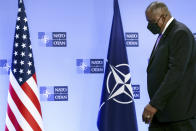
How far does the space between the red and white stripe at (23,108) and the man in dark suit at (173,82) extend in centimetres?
163

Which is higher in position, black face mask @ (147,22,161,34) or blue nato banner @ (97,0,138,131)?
black face mask @ (147,22,161,34)

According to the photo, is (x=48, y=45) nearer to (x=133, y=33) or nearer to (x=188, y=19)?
(x=133, y=33)

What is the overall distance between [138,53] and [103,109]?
0.91 meters

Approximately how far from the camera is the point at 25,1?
4.40 metres

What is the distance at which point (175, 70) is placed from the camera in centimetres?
256

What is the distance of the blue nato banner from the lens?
414cm

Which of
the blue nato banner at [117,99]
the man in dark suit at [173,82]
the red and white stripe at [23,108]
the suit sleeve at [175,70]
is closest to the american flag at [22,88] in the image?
the red and white stripe at [23,108]

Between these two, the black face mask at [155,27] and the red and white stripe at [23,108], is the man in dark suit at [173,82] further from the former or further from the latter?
the red and white stripe at [23,108]

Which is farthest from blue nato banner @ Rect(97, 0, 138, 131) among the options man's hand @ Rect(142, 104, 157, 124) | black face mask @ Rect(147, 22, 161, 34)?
man's hand @ Rect(142, 104, 157, 124)

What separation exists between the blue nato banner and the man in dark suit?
4.58 ft

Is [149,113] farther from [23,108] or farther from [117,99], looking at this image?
[23,108]

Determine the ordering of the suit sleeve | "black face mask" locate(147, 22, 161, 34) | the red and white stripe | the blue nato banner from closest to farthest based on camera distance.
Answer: the suit sleeve < "black face mask" locate(147, 22, 161, 34) < the red and white stripe < the blue nato banner

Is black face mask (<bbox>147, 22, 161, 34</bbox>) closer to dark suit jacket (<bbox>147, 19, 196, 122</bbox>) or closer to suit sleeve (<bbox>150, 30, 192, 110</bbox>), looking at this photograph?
dark suit jacket (<bbox>147, 19, 196, 122</bbox>)

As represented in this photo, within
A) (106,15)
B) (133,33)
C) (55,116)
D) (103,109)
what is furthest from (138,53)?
(55,116)
